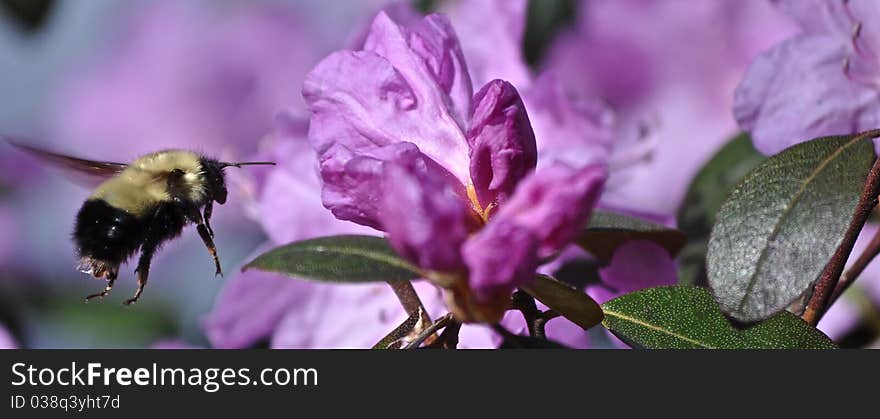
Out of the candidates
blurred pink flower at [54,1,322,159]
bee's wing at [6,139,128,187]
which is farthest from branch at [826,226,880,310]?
blurred pink flower at [54,1,322,159]

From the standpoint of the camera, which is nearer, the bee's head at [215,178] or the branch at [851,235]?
the branch at [851,235]

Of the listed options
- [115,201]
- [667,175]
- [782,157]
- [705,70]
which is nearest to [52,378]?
[115,201]

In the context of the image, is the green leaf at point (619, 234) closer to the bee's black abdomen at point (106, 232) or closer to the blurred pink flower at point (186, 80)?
the bee's black abdomen at point (106, 232)

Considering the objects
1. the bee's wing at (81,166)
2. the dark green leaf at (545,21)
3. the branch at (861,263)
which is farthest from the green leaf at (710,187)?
the bee's wing at (81,166)

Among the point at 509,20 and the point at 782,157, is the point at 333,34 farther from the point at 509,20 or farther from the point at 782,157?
the point at 782,157

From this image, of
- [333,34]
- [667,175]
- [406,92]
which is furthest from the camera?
[333,34]

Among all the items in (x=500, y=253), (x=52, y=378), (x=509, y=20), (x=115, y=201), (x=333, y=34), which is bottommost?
(x=500, y=253)

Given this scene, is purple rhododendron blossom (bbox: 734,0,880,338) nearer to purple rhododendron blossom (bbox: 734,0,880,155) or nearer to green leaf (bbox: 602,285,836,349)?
purple rhododendron blossom (bbox: 734,0,880,155)
